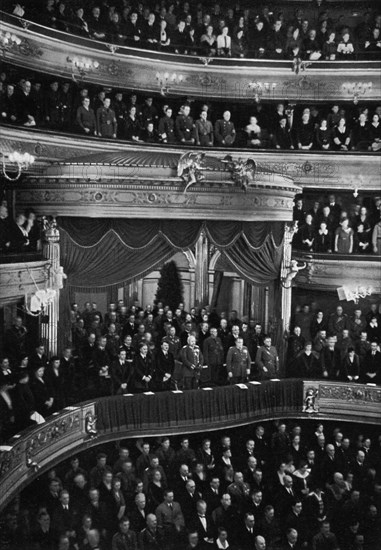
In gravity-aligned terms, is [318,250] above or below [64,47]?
below

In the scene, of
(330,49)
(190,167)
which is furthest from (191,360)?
(330,49)

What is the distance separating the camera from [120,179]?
529 inches

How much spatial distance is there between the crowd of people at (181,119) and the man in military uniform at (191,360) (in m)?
4.92

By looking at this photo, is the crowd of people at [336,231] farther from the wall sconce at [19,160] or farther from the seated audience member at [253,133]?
the wall sconce at [19,160]

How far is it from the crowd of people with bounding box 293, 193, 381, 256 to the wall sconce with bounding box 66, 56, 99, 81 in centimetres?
546

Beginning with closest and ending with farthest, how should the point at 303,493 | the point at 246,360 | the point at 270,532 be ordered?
the point at 270,532
the point at 303,493
the point at 246,360

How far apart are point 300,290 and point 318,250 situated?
104 centimetres

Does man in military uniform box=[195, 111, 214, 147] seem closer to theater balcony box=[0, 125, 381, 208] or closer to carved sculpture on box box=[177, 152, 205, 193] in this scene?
theater balcony box=[0, 125, 381, 208]

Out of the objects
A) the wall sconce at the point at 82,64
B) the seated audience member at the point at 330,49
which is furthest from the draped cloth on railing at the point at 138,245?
the seated audience member at the point at 330,49

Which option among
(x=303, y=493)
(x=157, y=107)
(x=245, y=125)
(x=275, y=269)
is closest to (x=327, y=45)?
(x=245, y=125)

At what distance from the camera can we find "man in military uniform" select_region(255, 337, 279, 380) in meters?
14.7

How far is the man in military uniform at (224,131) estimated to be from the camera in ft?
55.4

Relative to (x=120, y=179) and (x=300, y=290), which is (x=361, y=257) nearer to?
(x=300, y=290)

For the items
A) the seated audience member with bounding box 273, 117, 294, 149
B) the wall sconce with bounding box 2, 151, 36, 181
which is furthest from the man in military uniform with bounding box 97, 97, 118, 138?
the seated audience member with bounding box 273, 117, 294, 149
